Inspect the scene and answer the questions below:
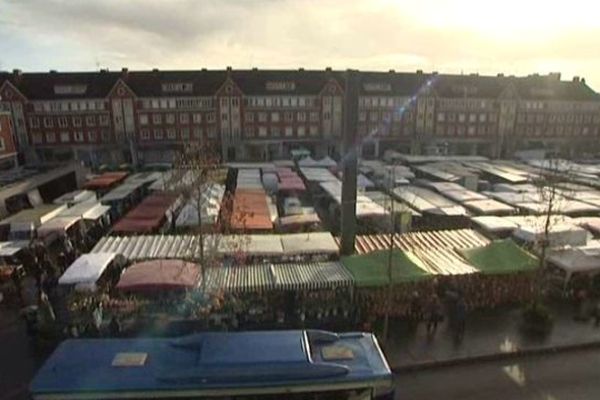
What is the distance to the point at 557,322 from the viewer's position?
1575 centimetres

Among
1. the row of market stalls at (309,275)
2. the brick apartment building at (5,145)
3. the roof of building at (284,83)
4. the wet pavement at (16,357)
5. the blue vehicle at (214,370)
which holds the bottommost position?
the wet pavement at (16,357)

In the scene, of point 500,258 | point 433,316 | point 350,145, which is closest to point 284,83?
point 350,145

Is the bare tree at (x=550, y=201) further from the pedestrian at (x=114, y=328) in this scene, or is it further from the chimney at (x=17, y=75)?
the chimney at (x=17, y=75)

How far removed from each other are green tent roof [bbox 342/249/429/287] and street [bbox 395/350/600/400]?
11.0 feet

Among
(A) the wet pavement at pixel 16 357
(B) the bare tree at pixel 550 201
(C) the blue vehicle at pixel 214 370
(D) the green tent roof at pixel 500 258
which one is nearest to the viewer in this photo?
(C) the blue vehicle at pixel 214 370

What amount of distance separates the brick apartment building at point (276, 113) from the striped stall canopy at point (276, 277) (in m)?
37.0

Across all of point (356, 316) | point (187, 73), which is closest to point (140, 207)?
point (356, 316)

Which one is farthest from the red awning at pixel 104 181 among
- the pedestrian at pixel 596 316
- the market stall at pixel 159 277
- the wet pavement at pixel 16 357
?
the pedestrian at pixel 596 316

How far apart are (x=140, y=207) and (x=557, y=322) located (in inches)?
842

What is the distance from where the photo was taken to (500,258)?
55.7 feet

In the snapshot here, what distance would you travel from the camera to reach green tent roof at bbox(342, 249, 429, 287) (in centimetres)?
1543

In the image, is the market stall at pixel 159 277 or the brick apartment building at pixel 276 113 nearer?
the market stall at pixel 159 277

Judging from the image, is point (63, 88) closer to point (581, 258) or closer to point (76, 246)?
point (76, 246)

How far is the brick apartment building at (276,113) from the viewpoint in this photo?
51500mm
